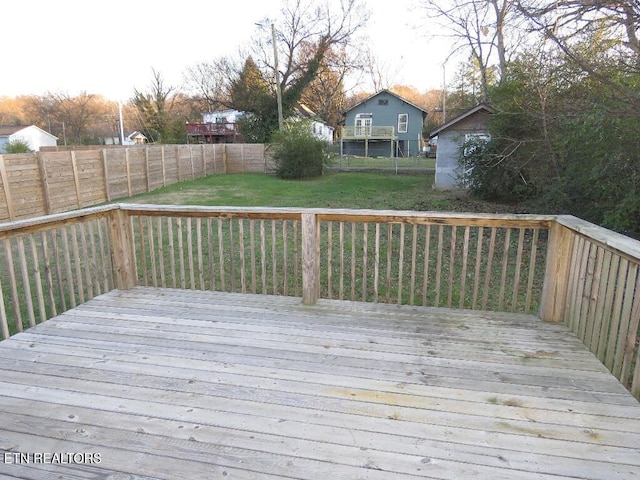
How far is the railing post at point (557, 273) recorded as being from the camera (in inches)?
118

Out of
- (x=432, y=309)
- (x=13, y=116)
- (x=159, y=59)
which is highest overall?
(x=159, y=59)

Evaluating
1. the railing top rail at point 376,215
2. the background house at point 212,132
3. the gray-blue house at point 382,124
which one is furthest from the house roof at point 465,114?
the background house at point 212,132

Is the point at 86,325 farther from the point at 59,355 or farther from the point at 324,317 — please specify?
the point at 324,317

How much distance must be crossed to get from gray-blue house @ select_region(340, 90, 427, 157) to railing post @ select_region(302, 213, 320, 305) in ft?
87.0

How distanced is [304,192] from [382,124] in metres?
19.0

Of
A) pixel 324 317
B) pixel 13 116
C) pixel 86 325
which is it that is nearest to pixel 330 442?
pixel 324 317

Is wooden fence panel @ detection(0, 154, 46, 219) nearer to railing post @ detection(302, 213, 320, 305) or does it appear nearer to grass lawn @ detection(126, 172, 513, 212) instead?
grass lawn @ detection(126, 172, 513, 212)

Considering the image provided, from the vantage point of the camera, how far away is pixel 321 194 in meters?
13.1

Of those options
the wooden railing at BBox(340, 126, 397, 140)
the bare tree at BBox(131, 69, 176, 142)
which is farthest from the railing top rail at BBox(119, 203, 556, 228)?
the bare tree at BBox(131, 69, 176, 142)

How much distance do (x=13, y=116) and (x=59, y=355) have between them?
48154 mm

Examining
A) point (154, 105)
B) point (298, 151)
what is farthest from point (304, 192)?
point (154, 105)

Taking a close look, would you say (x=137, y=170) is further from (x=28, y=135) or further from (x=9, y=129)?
(x=9, y=129)

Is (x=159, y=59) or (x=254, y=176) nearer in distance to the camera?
(x=254, y=176)

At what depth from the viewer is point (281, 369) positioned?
236cm
